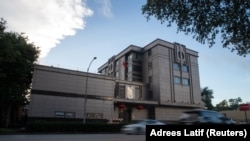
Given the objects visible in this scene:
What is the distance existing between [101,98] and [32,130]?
54.2ft

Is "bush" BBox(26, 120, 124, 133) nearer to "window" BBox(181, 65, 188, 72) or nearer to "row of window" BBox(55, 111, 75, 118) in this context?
"row of window" BBox(55, 111, 75, 118)

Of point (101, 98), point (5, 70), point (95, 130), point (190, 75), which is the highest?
point (190, 75)

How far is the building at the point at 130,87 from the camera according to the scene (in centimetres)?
3881

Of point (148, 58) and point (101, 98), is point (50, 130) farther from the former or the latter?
point (148, 58)

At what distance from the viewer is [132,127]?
2153 cm

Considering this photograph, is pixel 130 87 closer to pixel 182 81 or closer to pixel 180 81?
pixel 180 81

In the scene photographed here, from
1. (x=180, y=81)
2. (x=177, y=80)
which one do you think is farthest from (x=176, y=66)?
A: (x=180, y=81)

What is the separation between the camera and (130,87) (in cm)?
5203

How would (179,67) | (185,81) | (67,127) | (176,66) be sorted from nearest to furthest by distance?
(67,127)
(176,66)
(179,67)
(185,81)

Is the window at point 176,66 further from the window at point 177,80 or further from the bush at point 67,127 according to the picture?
the bush at point 67,127

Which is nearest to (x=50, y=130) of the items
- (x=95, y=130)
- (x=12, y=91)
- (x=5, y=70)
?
(x=95, y=130)

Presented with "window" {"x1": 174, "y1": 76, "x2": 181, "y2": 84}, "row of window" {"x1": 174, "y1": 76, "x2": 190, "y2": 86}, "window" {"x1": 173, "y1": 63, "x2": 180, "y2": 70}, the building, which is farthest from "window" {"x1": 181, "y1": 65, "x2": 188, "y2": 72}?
"window" {"x1": 174, "y1": 76, "x2": 181, "y2": 84}

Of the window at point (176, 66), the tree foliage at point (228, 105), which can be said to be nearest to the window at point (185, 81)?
the window at point (176, 66)

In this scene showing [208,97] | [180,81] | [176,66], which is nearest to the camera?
[180,81]
